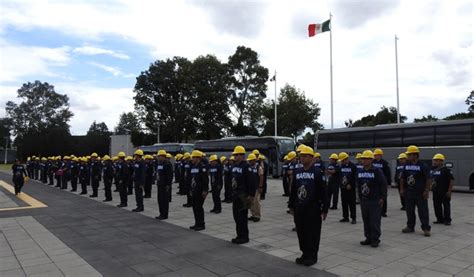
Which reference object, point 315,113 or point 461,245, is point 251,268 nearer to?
point 461,245

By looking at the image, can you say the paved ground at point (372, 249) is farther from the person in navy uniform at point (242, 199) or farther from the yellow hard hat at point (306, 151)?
the yellow hard hat at point (306, 151)

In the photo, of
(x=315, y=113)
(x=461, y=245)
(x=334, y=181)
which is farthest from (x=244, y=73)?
(x=461, y=245)

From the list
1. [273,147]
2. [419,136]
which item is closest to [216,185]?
[419,136]

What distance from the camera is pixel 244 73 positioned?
55250 millimetres

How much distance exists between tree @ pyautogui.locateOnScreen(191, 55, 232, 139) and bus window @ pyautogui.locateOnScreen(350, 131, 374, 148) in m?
32.2

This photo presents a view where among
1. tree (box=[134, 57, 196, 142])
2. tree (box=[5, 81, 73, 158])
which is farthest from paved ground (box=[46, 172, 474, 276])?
tree (box=[5, 81, 73, 158])

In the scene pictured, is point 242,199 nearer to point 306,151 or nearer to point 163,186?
point 306,151

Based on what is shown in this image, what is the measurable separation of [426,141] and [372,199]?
526 inches

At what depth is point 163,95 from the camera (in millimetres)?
56844

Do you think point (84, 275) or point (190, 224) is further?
point (190, 224)

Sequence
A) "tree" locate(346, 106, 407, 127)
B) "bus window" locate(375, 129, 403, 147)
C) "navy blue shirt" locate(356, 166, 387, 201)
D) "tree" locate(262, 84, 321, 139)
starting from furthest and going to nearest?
"tree" locate(346, 106, 407, 127)
"tree" locate(262, 84, 321, 139)
"bus window" locate(375, 129, 403, 147)
"navy blue shirt" locate(356, 166, 387, 201)

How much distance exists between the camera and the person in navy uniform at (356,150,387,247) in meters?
7.71

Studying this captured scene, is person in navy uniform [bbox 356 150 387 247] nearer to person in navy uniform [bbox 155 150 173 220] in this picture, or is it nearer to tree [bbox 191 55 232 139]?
person in navy uniform [bbox 155 150 173 220]

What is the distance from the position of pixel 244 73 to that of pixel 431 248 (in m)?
49.2
